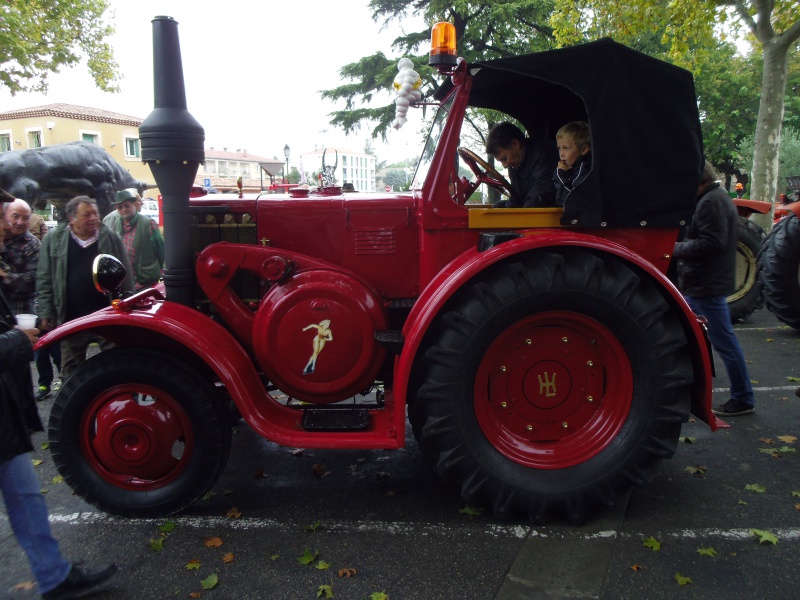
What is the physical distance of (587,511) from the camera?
10.1 ft

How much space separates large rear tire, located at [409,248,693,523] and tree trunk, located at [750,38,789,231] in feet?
31.1

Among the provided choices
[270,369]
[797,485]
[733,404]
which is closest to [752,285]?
[733,404]

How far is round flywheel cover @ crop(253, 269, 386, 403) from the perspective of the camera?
335cm

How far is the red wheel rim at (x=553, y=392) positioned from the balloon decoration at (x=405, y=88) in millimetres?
1567

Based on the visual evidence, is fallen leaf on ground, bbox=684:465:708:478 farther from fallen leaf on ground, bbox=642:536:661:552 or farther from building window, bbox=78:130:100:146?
building window, bbox=78:130:100:146

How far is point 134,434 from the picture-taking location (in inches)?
121

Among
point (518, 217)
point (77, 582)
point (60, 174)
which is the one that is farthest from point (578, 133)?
point (60, 174)

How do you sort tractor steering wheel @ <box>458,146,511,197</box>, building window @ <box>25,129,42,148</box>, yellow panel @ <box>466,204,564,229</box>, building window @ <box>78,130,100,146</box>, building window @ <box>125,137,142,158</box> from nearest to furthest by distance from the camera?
yellow panel @ <box>466,204,564,229</box> < tractor steering wheel @ <box>458,146,511,197</box> < building window @ <box>25,129,42,148</box> < building window @ <box>78,130,100,146</box> < building window @ <box>125,137,142,158</box>

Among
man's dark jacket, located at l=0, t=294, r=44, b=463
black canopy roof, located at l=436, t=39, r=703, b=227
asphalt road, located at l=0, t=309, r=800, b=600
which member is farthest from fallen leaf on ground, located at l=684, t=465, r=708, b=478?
man's dark jacket, located at l=0, t=294, r=44, b=463

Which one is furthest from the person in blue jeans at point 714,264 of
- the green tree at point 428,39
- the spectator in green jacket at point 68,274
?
the green tree at point 428,39

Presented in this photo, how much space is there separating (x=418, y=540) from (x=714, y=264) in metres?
2.97

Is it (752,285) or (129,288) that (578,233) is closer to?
(129,288)

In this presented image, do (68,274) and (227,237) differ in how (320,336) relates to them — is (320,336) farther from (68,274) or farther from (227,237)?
(68,274)

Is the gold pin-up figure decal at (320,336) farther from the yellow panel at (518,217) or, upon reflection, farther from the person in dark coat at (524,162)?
the person in dark coat at (524,162)
